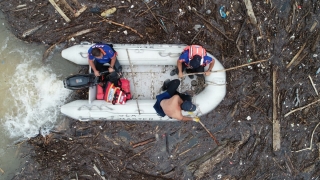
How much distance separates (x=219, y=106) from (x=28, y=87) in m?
3.97

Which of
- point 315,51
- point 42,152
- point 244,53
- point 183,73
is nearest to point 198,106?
point 183,73

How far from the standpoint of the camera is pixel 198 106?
16.8ft

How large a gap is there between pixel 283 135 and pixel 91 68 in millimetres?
4109

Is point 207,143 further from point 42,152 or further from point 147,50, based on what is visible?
point 42,152

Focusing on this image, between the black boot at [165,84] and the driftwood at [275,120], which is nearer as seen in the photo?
the black boot at [165,84]

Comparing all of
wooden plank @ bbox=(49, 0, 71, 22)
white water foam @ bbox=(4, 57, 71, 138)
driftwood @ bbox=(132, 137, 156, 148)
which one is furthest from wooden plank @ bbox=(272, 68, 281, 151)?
wooden plank @ bbox=(49, 0, 71, 22)

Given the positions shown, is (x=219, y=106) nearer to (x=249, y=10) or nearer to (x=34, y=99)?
(x=249, y=10)

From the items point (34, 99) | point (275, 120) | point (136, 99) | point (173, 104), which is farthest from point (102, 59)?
point (275, 120)

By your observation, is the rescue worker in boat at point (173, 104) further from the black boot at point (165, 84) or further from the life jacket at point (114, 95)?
the life jacket at point (114, 95)

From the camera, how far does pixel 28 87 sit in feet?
18.9

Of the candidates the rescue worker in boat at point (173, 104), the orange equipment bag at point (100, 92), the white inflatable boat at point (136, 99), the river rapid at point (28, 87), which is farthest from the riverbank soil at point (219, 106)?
the rescue worker in boat at point (173, 104)

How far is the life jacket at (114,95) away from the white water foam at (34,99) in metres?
1.13

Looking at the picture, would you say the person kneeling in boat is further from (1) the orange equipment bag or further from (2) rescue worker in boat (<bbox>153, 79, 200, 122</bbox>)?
(2) rescue worker in boat (<bbox>153, 79, 200, 122</bbox>)

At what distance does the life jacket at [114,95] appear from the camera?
16.6 feet
